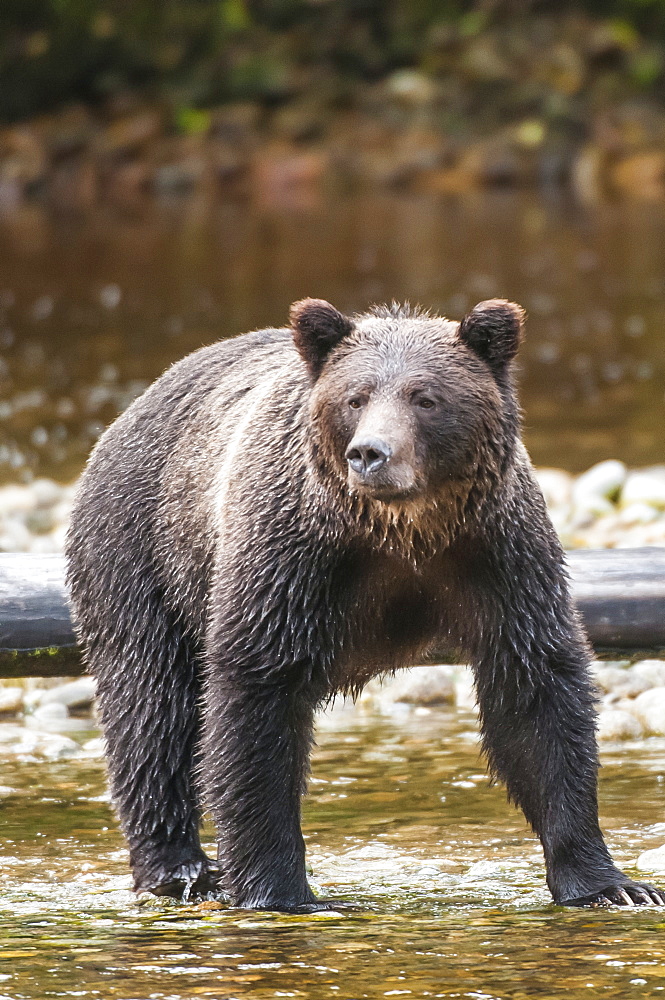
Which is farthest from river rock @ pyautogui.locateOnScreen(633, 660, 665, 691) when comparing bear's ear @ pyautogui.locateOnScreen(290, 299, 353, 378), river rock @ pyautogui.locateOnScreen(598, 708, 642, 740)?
bear's ear @ pyautogui.locateOnScreen(290, 299, 353, 378)

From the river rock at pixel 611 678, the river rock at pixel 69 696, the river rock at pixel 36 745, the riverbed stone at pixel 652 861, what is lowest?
the riverbed stone at pixel 652 861

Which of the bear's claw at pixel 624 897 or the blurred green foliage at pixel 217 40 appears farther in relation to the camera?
the blurred green foliage at pixel 217 40

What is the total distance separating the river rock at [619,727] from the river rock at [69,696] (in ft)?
8.17

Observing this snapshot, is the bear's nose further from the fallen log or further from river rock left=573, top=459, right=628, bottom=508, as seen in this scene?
river rock left=573, top=459, right=628, bottom=508

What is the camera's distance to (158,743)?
19.7 feet

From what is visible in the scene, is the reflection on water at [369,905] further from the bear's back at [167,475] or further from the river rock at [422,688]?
the bear's back at [167,475]

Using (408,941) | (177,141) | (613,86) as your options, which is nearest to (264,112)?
(177,141)

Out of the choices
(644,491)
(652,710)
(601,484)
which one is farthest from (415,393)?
(601,484)

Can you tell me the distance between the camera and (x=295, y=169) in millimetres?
40094

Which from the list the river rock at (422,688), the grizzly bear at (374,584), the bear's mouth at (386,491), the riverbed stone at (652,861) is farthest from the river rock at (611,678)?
the bear's mouth at (386,491)

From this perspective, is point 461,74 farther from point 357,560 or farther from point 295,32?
point 357,560

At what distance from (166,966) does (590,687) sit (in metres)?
1.73

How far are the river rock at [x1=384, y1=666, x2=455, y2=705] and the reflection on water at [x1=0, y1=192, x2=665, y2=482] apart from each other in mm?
6173

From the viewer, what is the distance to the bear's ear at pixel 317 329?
5.25 metres
